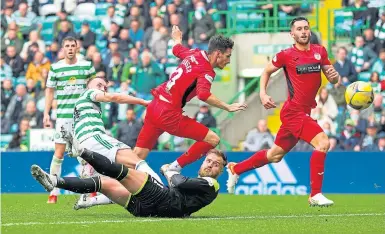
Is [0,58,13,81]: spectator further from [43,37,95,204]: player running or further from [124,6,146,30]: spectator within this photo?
[43,37,95,204]: player running

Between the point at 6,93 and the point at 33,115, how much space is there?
1.22 meters

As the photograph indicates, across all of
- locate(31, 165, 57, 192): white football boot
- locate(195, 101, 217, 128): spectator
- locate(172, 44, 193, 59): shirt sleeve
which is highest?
locate(172, 44, 193, 59): shirt sleeve

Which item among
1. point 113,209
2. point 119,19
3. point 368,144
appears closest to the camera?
point 113,209

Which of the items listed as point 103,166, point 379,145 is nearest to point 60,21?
point 379,145

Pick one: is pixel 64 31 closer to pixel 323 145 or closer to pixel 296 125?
pixel 296 125

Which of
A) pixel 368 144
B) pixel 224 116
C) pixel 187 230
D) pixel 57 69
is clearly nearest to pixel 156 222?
pixel 187 230

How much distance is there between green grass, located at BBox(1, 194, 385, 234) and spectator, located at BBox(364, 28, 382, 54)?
7362 millimetres

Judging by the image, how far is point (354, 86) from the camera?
14.1 m

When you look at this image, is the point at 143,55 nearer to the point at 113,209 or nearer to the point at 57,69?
the point at 57,69

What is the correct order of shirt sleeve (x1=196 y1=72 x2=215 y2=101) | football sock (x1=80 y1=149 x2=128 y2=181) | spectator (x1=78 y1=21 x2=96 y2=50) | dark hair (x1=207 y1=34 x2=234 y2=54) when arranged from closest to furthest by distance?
football sock (x1=80 y1=149 x2=128 y2=181)
shirt sleeve (x1=196 y1=72 x2=215 y2=101)
dark hair (x1=207 y1=34 x2=234 y2=54)
spectator (x1=78 y1=21 x2=96 y2=50)

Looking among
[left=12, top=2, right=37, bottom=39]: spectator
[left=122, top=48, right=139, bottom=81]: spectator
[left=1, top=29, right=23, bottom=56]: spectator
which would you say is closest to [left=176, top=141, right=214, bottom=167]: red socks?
[left=122, top=48, right=139, bottom=81]: spectator

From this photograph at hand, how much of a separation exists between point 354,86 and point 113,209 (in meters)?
3.45

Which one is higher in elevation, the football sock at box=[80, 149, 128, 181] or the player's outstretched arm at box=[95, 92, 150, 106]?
the player's outstretched arm at box=[95, 92, 150, 106]

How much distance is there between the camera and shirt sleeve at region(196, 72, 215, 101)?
12.8m
